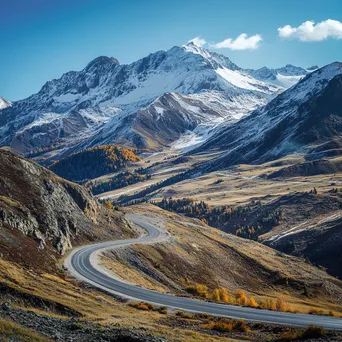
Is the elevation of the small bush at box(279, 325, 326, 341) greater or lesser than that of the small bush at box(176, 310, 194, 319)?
greater

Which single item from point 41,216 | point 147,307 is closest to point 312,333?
point 147,307

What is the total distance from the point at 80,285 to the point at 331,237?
496 ft

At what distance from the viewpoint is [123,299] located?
47.8 m

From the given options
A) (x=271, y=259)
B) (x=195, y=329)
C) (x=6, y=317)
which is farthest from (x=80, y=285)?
(x=271, y=259)

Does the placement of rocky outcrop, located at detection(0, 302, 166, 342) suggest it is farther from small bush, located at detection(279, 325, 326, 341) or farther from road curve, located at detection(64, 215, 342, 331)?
road curve, located at detection(64, 215, 342, 331)

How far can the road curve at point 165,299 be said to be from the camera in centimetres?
4069

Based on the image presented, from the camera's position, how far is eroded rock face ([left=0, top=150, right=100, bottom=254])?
198 ft

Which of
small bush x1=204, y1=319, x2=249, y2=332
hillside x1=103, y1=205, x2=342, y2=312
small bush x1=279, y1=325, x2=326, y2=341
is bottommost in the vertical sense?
hillside x1=103, y1=205, x2=342, y2=312

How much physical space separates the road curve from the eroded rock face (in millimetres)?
5565

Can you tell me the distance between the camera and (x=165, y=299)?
5050 cm

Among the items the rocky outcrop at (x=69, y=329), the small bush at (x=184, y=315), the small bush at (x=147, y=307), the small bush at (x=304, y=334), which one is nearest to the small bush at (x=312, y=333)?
the small bush at (x=304, y=334)

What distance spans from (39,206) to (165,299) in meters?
33.4

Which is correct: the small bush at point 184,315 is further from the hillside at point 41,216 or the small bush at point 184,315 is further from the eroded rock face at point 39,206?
the eroded rock face at point 39,206

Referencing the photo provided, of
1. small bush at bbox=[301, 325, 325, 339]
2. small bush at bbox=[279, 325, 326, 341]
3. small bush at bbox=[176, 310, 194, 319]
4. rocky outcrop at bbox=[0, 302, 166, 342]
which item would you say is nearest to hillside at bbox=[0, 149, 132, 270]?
small bush at bbox=[176, 310, 194, 319]
